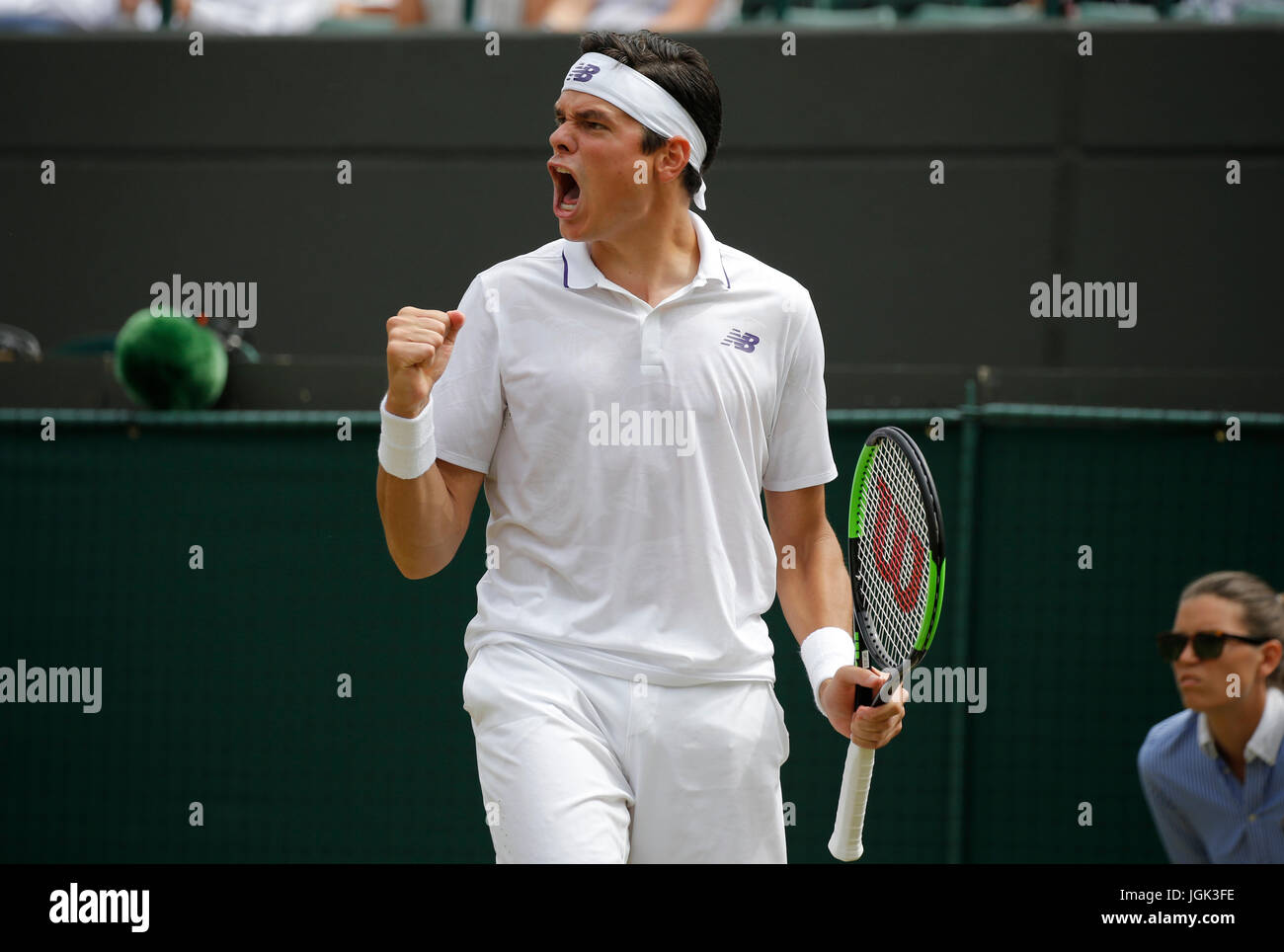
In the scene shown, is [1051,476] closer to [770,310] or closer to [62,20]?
[770,310]

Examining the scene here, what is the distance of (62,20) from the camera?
23.2 ft

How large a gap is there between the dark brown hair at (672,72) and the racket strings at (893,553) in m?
0.70

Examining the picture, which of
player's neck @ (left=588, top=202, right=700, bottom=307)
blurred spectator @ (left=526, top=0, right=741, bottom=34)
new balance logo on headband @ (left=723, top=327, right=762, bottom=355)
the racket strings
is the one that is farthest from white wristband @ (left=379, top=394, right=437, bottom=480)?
blurred spectator @ (left=526, top=0, right=741, bottom=34)

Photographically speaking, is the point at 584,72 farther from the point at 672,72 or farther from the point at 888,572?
the point at 888,572

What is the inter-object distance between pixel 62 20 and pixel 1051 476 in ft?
15.4

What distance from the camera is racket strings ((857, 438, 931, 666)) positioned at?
312 cm

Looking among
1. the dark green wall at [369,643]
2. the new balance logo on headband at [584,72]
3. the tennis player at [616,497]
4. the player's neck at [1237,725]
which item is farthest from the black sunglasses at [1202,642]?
the new balance logo on headband at [584,72]

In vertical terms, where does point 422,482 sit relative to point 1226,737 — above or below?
above

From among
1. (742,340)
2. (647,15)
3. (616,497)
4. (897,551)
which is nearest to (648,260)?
(742,340)

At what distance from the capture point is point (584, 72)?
293 cm

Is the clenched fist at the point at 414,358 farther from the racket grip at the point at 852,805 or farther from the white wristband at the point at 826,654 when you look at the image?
the racket grip at the point at 852,805

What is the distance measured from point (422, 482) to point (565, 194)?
1.98ft

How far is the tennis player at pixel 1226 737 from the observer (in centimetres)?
416

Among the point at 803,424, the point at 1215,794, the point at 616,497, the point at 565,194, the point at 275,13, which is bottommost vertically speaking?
the point at 1215,794
